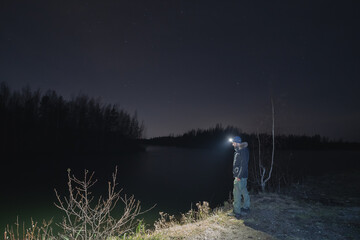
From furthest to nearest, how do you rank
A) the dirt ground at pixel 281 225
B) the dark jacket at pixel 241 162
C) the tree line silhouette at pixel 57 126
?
the tree line silhouette at pixel 57 126 < the dark jacket at pixel 241 162 < the dirt ground at pixel 281 225

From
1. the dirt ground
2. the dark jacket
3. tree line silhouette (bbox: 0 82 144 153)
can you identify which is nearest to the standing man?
the dark jacket

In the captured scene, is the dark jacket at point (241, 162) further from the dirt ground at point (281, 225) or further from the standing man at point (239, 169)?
the dirt ground at point (281, 225)

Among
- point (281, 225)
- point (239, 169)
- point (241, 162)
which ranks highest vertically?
point (241, 162)

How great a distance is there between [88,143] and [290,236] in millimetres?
68943

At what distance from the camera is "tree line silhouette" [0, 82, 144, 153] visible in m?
47.1

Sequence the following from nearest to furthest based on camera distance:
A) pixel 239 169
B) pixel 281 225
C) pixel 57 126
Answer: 1. pixel 281 225
2. pixel 239 169
3. pixel 57 126

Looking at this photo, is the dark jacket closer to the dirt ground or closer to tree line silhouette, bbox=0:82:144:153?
the dirt ground

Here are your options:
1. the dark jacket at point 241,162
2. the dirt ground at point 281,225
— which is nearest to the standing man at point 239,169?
the dark jacket at point 241,162

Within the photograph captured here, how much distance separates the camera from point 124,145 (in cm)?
8062

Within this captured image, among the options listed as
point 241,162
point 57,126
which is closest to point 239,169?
point 241,162

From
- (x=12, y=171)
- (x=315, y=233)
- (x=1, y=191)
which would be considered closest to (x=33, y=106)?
(x=12, y=171)

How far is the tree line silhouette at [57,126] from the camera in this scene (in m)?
47.1

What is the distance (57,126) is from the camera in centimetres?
6009

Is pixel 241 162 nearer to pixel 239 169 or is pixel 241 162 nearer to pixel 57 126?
pixel 239 169
